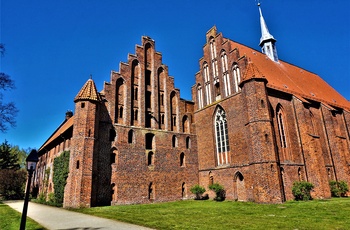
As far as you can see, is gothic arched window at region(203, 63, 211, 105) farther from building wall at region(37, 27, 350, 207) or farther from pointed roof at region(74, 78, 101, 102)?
pointed roof at region(74, 78, 101, 102)

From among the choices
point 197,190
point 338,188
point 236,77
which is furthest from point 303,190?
point 236,77

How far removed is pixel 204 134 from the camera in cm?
2550

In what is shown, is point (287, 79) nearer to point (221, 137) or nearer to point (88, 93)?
point (221, 137)

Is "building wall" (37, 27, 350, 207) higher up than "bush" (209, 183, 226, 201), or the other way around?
"building wall" (37, 27, 350, 207)

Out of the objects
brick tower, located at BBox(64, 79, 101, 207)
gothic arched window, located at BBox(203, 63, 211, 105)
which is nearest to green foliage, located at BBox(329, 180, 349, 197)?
gothic arched window, located at BBox(203, 63, 211, 105)

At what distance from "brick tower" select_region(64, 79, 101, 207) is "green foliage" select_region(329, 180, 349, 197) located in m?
21.1

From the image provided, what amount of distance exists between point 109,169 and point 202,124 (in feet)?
35.5

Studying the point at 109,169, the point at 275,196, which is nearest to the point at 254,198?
the point at 275,196

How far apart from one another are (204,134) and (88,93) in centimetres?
1225

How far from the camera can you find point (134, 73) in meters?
24.0

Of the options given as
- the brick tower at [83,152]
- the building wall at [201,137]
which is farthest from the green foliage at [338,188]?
the brick tower at [83,152]

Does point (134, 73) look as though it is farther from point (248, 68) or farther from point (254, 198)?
point (254, 198)

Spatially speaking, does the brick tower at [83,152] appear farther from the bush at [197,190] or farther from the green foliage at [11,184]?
the green foliage at [11,184]

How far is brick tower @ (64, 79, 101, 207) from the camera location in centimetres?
1770
